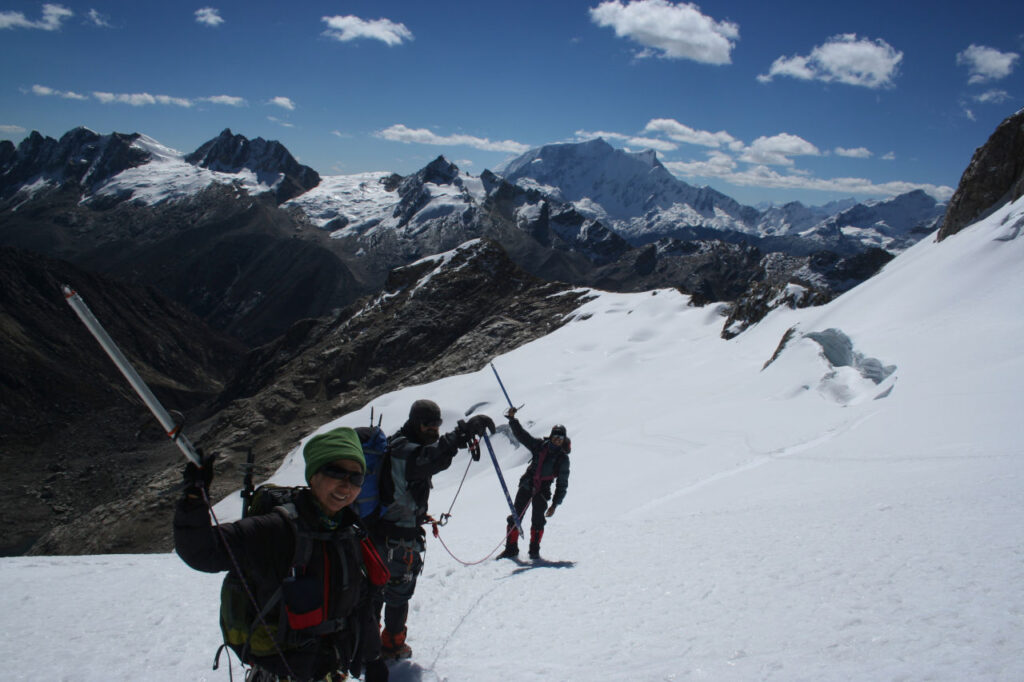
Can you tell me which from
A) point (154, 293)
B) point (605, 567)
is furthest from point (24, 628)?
point (154, 293)

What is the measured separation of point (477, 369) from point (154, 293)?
136 m

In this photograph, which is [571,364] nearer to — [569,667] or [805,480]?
[805,480]

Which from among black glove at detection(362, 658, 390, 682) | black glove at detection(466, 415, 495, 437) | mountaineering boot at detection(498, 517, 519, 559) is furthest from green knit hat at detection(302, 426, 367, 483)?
mountaineering boot at detection(498, 517, 519, 559)

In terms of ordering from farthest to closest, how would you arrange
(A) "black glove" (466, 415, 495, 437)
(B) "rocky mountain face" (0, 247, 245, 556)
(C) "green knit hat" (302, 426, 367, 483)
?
1. (B) "rocky mountain face" (0, 247, 245, 556)
2. (A) "black glove" (466, 415, 495, 437)
3. (C) "green knit hat" (302, 426, 367, 483)

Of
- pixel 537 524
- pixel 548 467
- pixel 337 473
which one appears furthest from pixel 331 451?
pixel 537 524

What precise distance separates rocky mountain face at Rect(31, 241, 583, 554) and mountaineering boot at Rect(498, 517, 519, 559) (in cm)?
3096

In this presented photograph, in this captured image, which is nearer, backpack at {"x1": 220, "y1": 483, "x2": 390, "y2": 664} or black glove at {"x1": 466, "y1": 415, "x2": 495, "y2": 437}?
backpack at {"x1": 220, "y1": 483, "x2": 390, "y2": 664}

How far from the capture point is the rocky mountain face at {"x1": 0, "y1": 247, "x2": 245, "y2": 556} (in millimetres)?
65812

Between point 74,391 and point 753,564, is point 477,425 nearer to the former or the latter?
point 753,564

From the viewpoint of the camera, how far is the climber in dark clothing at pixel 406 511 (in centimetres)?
520

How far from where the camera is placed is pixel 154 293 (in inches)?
5891

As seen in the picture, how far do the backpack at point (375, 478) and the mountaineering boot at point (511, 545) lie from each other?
417 centimetres

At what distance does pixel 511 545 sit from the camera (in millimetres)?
8922

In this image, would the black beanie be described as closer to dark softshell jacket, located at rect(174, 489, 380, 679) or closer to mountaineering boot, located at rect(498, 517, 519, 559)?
dark softshell jacket, located at rect(174, 489, 380, 679)
